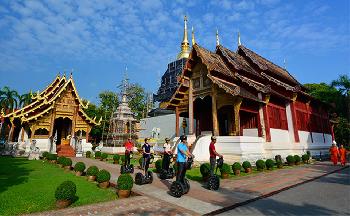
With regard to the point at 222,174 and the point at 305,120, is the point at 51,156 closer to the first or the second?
the point at 222,174

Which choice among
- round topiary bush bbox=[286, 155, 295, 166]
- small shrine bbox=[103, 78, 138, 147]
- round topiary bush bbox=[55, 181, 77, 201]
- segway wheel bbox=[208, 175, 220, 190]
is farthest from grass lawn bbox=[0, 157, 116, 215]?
small shrine bbox=[103, 78, 138, 147]

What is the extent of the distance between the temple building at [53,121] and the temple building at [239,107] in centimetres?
1236

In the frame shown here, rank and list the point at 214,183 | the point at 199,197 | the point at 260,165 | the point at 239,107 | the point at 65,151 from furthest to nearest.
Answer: the point at 65,151 < the point at 239,107 < the point at 260,165 < the point at 214,183 < the point at 199,197

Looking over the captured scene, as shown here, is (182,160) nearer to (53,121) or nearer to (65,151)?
(65,151)

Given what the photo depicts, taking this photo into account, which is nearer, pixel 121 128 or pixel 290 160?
pixel 290 160

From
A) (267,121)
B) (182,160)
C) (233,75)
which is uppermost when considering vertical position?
(233,75)

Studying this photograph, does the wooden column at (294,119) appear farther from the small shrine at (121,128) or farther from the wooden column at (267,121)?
the small shrine at (121,128)

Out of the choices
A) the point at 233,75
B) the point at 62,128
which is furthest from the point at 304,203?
the point at 62,128

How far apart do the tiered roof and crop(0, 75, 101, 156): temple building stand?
41.3 feet

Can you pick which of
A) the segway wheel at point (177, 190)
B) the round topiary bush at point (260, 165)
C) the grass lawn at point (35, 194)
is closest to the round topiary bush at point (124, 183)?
the grass lawn at point (35, 194)

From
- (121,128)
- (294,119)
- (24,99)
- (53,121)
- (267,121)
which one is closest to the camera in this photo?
(267,121)

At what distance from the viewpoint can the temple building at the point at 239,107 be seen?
1636 cm

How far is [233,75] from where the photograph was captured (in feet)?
63.2

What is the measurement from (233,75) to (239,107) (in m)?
3.62
